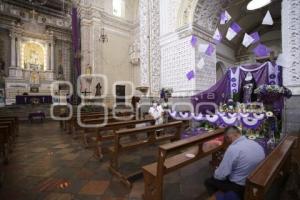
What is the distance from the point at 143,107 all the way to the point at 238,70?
178 inches

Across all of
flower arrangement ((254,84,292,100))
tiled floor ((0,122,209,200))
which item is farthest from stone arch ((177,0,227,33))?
tiled floor ((0,122,209,200))

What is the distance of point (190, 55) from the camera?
793 centimetres

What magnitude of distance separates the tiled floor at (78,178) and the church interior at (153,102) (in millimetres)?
25

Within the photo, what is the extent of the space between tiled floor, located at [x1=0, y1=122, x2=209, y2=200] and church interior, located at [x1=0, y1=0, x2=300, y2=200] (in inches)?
1.0

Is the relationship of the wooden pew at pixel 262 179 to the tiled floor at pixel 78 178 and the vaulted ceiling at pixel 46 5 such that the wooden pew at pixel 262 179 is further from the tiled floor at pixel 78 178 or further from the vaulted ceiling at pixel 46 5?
the vaulted ceiling at pixel 46 5

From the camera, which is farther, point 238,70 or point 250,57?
point 250,57

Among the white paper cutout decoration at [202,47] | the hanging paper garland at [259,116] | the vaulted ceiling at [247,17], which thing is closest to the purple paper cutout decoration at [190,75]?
the white paper cutout decoration at [202,47]

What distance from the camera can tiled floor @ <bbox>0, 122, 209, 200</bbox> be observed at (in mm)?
2422

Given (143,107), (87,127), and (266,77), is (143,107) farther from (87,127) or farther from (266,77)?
(266,77)


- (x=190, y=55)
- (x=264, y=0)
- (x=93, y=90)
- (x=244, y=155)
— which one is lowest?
(x=244, y=155)

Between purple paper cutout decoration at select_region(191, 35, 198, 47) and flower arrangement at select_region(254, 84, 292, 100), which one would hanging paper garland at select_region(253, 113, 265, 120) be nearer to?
flower arrangement at select_region(254, 84, 292, 100)

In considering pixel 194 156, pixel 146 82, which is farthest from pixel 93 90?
pixel 194 156

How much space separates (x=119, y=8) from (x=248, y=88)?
14.5 metres

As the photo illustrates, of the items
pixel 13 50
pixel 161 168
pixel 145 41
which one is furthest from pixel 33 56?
pixel 161 168
